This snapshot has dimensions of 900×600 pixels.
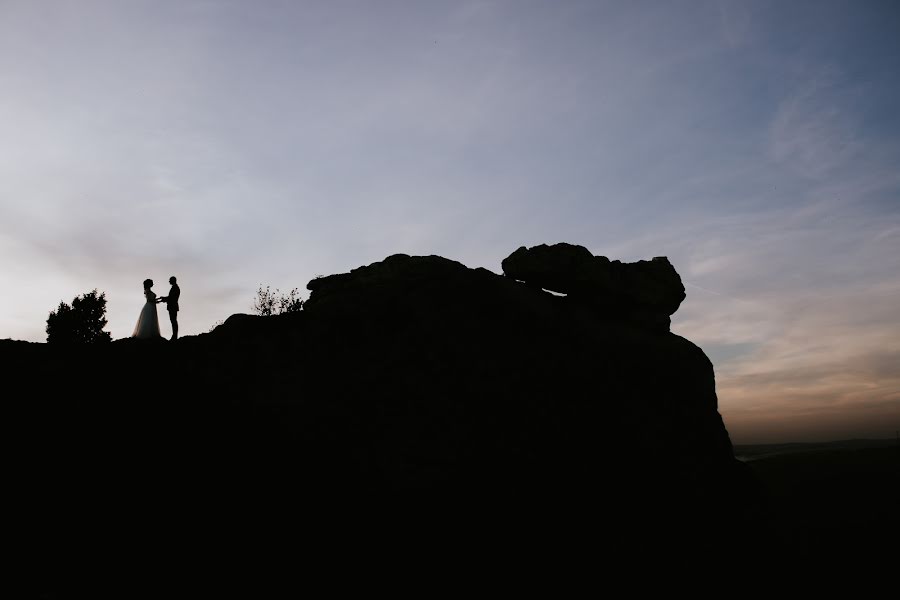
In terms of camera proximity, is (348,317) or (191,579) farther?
(348,317)

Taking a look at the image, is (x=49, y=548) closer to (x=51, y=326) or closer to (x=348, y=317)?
(x=348, y=317)

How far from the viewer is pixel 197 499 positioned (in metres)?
12.7

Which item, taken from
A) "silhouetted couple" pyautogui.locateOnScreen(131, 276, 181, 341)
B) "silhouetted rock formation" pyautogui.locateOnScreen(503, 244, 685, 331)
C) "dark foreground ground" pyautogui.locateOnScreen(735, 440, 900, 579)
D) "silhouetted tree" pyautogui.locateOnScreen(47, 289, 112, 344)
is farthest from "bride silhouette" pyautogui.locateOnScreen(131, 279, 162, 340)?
"silhouetted tree" pyautogui.locateOnScreen(47, 289, 112, 344)

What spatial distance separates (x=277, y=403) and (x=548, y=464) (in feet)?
25.3

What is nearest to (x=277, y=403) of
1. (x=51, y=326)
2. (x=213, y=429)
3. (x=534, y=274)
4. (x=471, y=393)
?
(x=213, y=429)

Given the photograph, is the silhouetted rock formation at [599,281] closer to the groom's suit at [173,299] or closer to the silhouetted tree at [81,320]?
the groom's suit at [173,299]

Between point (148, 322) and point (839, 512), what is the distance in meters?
42.8

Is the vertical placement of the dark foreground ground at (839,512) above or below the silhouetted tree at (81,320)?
below

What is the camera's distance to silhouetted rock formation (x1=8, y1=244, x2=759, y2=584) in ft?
42.8

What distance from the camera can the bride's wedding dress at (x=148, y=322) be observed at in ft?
65.3

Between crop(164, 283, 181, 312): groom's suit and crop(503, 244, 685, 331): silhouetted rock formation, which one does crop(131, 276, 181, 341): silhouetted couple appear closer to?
crop(164, 283, 181, 312): groom's suit

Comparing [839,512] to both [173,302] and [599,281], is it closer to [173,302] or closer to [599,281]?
[599,281]

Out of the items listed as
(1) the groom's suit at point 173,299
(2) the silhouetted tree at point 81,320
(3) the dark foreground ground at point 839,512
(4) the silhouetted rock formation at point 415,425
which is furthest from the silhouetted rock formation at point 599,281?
(2) the silhouetted tree at point 81,320

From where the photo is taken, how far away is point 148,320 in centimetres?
2031
